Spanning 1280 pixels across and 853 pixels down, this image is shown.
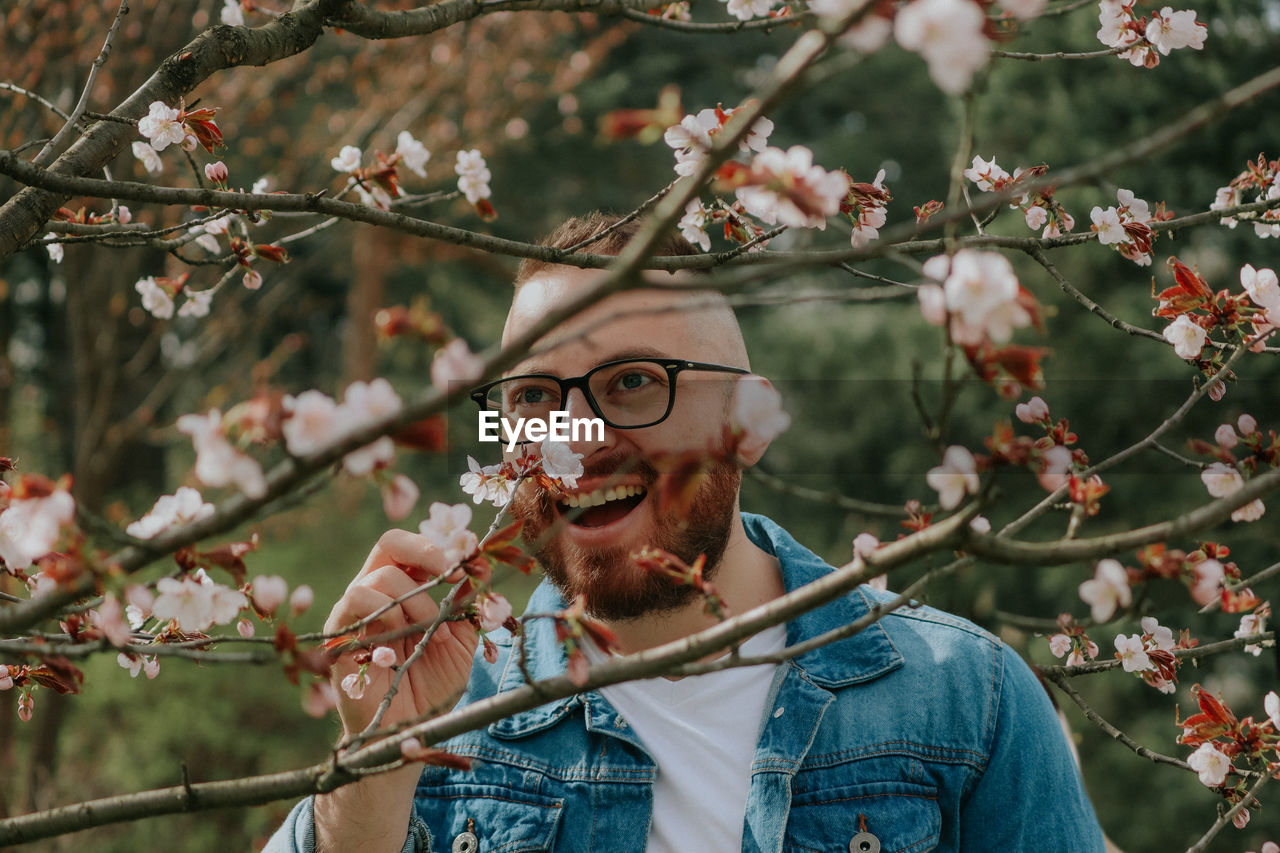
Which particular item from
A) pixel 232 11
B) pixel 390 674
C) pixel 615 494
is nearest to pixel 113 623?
pixel 390 674

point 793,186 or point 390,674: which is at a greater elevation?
point 793,186

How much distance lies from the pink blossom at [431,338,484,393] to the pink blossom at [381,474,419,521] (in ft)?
0.41

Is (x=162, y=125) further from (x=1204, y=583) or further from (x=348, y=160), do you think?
(x=1204, y=583)

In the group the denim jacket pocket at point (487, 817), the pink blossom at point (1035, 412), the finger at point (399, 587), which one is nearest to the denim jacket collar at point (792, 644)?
the denim jacket pocket at point (487, 817)

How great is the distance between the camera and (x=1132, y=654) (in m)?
1.58

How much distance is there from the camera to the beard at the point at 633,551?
183 centimetres

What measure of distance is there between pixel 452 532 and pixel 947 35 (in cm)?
77

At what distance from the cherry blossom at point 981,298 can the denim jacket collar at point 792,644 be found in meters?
1.05

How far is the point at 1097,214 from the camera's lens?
1.52 meters

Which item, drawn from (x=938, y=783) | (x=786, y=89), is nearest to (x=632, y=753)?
(x=938, y=783)

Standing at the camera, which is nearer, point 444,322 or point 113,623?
point 113,623

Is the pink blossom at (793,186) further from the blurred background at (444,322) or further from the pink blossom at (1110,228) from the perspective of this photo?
the blurred background at (444,322)

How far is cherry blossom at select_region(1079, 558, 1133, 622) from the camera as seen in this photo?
34.4 inches

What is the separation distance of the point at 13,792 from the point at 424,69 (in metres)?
4.11
